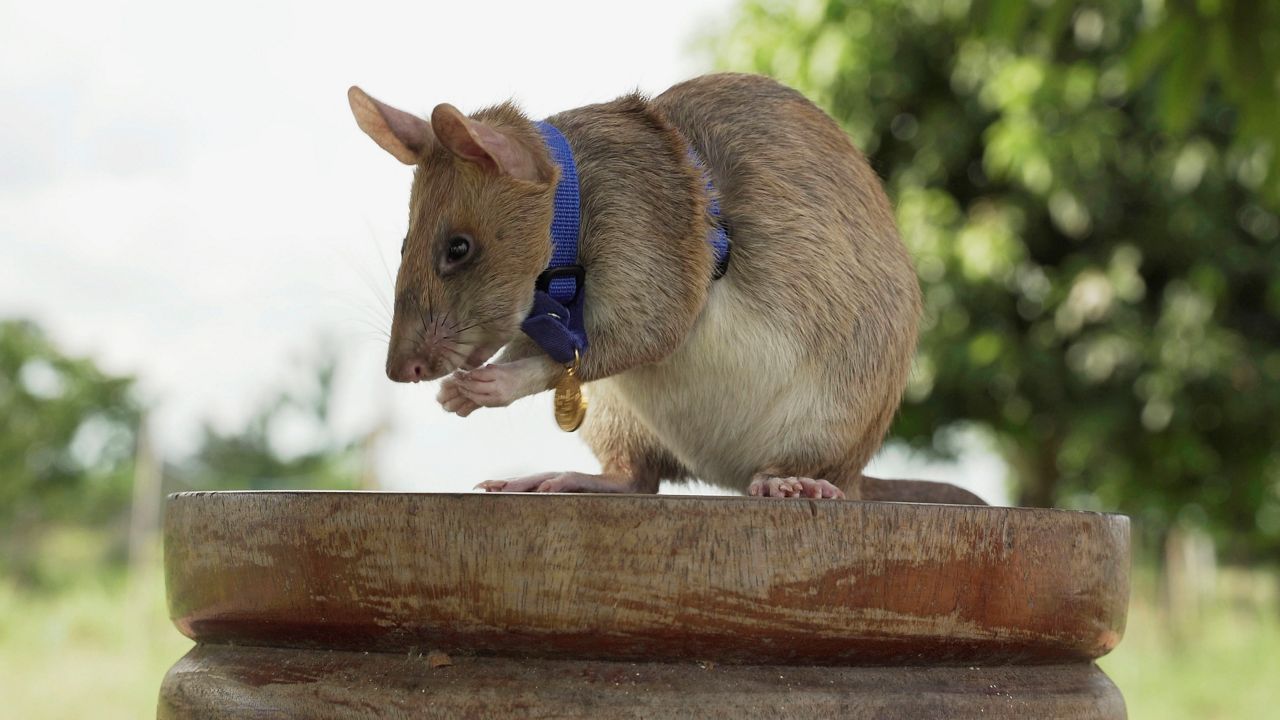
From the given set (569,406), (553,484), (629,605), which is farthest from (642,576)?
(553,484)

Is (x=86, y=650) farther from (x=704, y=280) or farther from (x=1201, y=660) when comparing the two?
(x=704, y=280)

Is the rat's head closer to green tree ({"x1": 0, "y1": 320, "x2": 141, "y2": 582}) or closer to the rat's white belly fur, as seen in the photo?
the rat's white belly fur

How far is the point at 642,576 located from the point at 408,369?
1.92ft

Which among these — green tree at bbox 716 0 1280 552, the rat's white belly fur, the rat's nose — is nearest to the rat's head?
the rat's nose

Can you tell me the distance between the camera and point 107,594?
11.2 m

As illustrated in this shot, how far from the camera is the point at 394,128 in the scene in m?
1.94

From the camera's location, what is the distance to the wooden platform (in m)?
1.43

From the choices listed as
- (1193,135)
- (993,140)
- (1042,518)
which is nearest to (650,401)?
(1042,518)

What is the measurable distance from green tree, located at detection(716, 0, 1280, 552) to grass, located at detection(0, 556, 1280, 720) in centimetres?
135

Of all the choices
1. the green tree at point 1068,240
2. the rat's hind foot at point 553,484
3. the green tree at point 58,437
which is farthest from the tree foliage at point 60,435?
the rat's hind foot at point 553,484

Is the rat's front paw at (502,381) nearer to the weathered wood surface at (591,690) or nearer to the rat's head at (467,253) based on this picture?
the rat's head at (467,253)

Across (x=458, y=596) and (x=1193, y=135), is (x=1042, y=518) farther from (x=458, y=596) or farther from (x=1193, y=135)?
(x=1193, y=135)

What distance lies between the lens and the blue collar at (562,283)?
192 centimetres

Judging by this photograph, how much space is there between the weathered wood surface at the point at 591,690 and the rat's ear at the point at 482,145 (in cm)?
70
